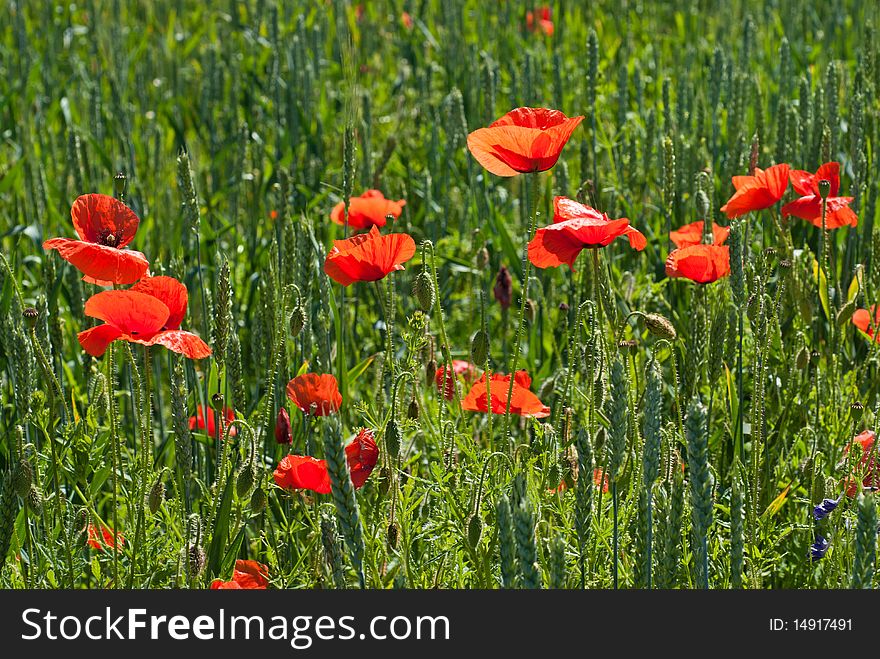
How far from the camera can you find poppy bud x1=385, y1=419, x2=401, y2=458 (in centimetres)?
150

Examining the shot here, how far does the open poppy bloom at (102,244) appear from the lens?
1522 millimetres

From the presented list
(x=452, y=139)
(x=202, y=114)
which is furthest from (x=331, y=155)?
(x=452, y=139)

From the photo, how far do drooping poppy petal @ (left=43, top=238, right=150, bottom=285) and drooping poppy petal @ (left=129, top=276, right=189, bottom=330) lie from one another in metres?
0.02

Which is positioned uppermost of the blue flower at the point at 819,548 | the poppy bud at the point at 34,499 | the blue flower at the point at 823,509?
the poppy bud at the point at 34,499

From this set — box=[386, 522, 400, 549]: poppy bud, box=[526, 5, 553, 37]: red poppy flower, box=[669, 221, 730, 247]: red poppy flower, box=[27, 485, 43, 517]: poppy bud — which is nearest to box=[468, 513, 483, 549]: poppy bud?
box=[386, 522, 400, 549]: poppy bud

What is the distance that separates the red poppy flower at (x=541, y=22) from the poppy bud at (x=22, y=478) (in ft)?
9.54

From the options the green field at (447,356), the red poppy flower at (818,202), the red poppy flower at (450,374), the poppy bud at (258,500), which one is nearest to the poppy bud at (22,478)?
the green field at (447,356)

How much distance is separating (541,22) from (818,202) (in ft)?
7.35

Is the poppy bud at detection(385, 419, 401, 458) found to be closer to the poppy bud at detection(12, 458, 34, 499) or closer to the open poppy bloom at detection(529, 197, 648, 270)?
the open poppy bloom at detection(529, 197, 648, 270)

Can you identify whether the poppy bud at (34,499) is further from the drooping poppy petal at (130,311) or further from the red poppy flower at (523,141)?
the red poppy flower at (523,141)

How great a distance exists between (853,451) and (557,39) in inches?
101

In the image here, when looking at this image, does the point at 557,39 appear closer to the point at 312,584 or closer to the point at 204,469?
the point at 204,469

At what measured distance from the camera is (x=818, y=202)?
2088 millimetres

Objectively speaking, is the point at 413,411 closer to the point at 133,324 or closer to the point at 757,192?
the point at 133,324
